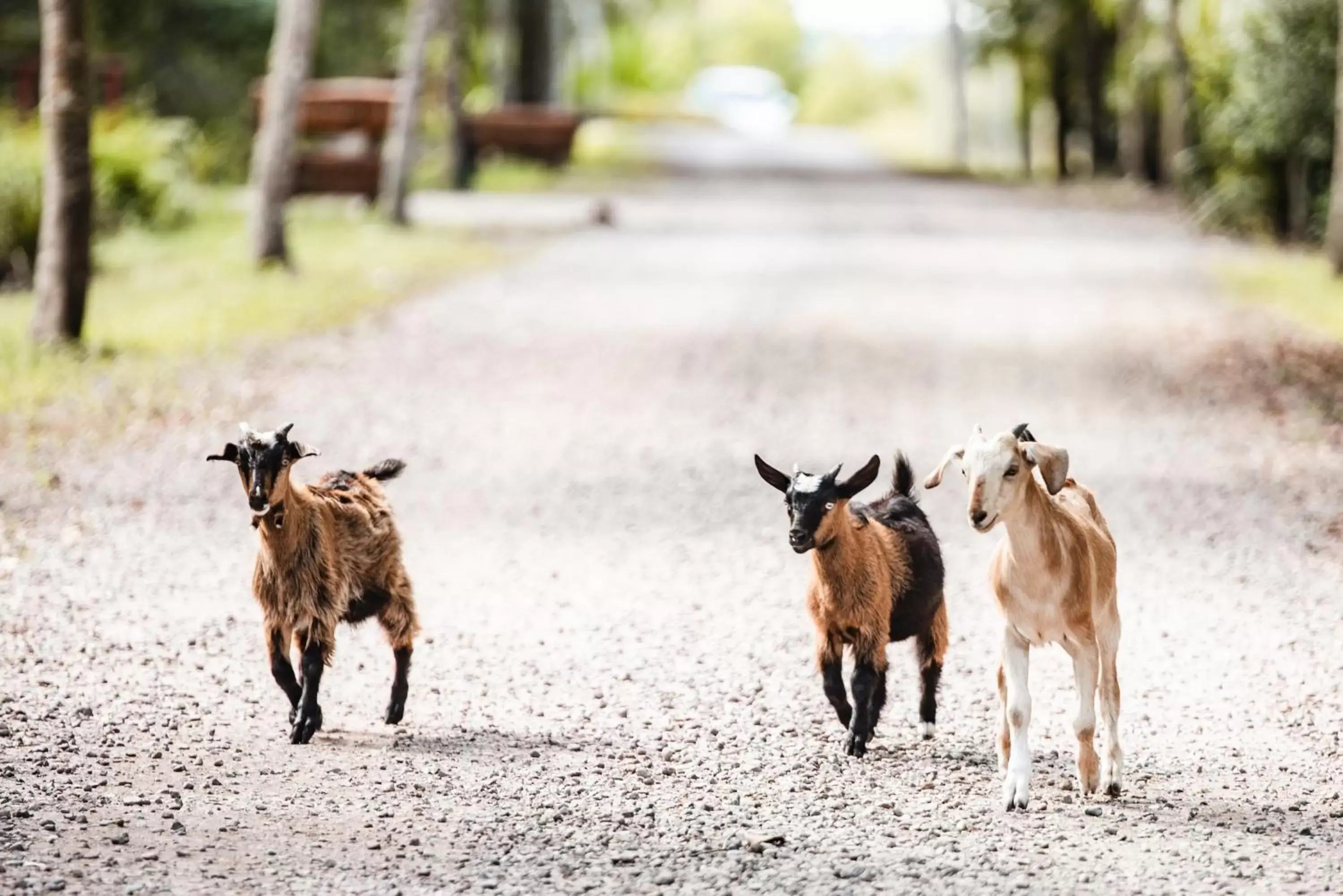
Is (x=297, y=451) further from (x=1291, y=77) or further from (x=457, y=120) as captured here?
(x=457, y=120)

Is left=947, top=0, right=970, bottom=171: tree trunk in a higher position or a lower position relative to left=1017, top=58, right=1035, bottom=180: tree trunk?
higher

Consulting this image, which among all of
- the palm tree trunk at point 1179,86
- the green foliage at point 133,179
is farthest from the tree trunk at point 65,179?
the palm tree trunk at point 1179,86

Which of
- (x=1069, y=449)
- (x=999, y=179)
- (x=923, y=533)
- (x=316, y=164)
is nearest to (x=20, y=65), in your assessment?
(x=316, y=164)

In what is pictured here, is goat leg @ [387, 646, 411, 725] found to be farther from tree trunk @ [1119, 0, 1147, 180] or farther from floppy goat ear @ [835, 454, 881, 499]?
tree trunk @ [1119, 0, 1147, 180]

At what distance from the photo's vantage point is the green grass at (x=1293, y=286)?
63.1ft

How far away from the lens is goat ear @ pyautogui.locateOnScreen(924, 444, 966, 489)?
21.1 feet

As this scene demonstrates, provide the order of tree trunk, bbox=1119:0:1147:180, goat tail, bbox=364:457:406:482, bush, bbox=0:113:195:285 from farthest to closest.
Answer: tree trunk, bbox=1119:0:1147:180 < bush, bbox=0:113:195:285 < goat tail, bbox=364:457:406:482

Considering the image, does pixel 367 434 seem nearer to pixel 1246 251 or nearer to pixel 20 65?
pixel 1246 251

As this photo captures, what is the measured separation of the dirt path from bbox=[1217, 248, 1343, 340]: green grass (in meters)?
1.01

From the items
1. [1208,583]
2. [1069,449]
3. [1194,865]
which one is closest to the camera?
[1194,865]

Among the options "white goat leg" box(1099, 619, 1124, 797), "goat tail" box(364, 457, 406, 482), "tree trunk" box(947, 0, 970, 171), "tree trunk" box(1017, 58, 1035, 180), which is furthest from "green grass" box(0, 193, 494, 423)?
"tree trunk" box(947, 0, 970, 171)

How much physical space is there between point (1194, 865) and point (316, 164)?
90.5 feet

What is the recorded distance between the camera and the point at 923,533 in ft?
24.3

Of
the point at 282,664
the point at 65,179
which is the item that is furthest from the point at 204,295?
the point at 282,664
